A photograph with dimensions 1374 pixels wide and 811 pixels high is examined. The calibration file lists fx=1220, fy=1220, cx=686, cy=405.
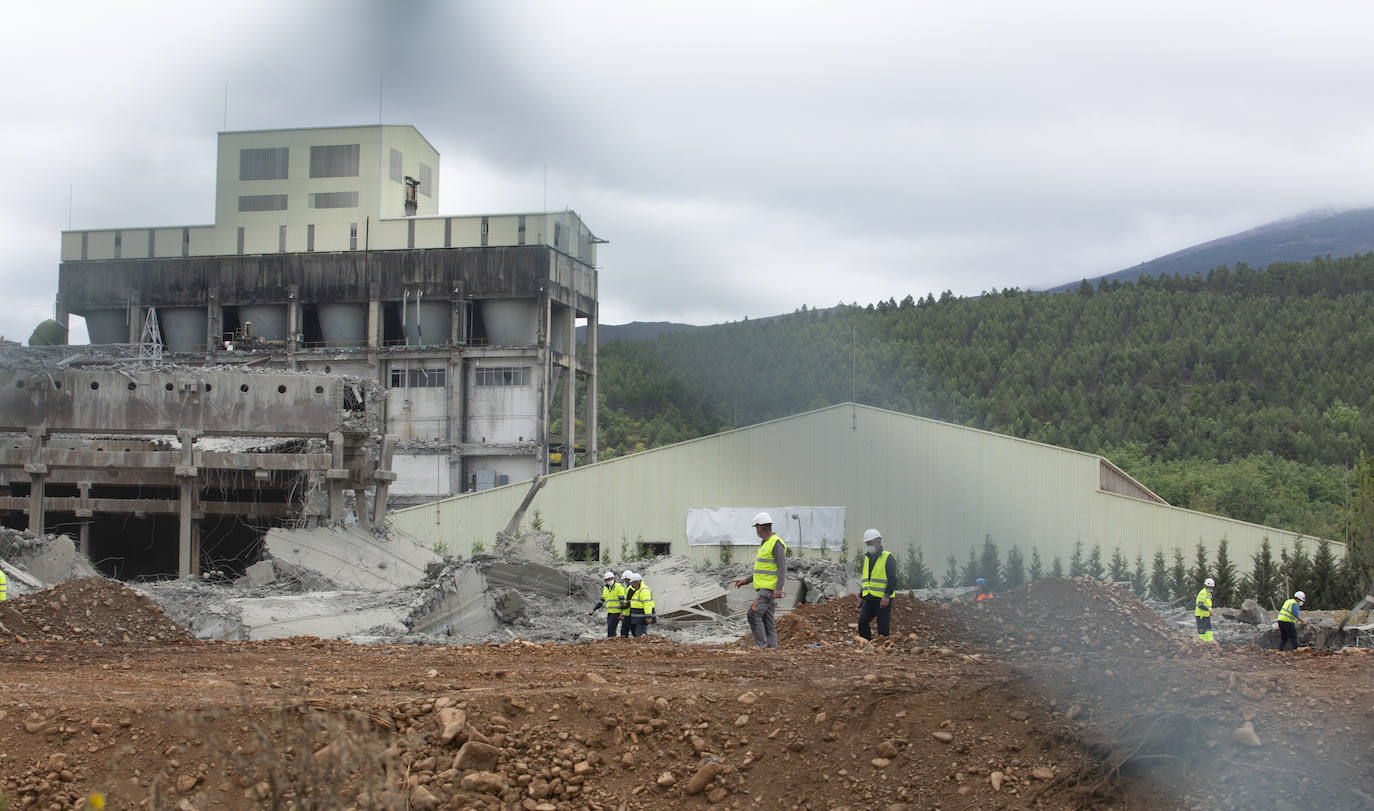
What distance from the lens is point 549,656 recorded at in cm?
1377

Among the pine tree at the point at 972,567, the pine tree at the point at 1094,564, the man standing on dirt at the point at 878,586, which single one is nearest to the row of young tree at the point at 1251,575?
the pine tree at the point at 1094,564

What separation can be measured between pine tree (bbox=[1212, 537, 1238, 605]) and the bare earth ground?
25.4 m

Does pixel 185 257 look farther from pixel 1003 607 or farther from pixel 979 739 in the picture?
pixel 979 739

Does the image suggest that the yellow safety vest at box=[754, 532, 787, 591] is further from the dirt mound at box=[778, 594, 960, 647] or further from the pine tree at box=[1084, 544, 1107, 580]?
the pine tree at box=[1084, 544, 1107, 580]

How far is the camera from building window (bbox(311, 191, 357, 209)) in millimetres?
52900

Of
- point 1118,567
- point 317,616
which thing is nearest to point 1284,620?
point 1118,567

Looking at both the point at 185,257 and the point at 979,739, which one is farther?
the point at 185,257

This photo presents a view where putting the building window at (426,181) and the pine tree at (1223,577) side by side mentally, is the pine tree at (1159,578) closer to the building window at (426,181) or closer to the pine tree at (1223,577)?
the pine tree at (1223,577)

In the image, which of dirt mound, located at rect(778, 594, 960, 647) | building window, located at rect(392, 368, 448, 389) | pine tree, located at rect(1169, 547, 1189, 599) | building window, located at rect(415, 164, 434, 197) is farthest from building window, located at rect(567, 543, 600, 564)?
building window, located at rect(415, 164, 434, 197)

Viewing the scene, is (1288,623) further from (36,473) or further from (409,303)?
(409,303)

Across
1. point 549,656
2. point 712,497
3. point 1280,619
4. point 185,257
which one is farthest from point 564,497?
point 185,257

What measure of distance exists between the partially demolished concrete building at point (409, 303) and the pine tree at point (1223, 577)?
3021 centimetres

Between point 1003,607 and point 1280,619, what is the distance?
Answer: 23.7 feet

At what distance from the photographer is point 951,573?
70.2ft
